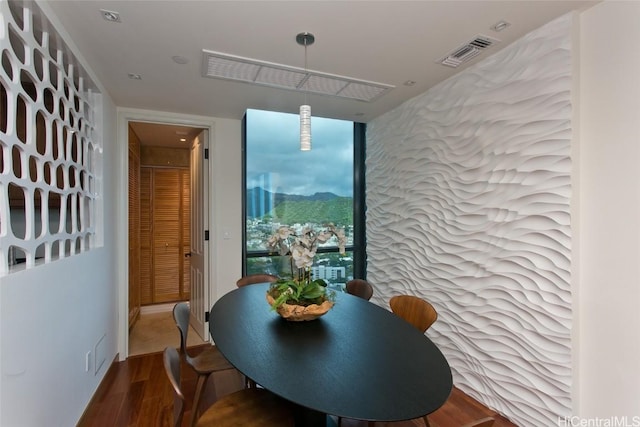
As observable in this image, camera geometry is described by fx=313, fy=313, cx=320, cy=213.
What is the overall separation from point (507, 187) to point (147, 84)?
2939 mm

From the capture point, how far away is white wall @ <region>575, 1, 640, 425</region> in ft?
5.27

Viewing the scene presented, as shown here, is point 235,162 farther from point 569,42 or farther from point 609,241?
point 609,241

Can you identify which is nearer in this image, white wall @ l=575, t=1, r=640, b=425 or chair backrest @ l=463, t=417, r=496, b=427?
chair backrest @ l=463, t=417, r=496, b=427

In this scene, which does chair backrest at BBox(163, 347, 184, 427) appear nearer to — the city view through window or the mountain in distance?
the city view through window

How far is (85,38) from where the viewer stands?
6.48 ft

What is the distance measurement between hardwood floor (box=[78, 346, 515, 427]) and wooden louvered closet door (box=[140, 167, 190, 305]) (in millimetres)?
1841

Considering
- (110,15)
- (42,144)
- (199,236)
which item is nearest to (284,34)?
(110,15)

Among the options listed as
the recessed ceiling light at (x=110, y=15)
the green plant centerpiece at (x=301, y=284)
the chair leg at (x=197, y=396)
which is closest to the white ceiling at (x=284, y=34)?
the recessed ceiling light at (x=110, y=15)

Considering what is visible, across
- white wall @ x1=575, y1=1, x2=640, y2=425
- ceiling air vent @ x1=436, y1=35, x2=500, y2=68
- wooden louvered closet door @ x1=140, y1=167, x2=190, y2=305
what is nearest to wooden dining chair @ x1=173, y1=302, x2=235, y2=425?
white wall @ x1=575, y1=1, x2=640, y2=425

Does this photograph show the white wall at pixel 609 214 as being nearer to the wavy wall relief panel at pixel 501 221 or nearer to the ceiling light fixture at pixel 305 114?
the wavy wall relief panel at pixel 501 221

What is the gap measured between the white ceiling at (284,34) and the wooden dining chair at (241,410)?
179 cm

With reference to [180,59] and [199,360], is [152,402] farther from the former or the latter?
[180,59]

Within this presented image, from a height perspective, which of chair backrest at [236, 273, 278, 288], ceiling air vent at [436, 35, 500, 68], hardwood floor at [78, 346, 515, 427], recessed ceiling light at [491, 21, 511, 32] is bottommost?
hardwood floor at [78, 346, 515, 427]

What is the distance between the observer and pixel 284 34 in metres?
1.95
